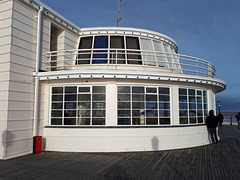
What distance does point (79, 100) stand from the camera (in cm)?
852

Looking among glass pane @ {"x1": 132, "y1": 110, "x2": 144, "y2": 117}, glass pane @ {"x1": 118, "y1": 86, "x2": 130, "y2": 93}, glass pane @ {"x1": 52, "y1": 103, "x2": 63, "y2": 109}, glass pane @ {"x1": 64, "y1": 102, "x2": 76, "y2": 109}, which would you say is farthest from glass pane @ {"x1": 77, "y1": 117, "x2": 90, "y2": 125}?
glass pane @ {"x1": 132, "y1": 110, "x2": 144, "y2": 117}

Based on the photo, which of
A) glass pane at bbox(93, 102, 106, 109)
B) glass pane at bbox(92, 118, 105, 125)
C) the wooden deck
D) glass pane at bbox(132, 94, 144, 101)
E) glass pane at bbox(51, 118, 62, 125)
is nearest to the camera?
the wooden deck

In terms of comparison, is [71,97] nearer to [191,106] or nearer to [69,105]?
[69,105]

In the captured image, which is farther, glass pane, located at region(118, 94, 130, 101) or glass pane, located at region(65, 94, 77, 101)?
glass pane, located at region(65, 94, 77, 101)

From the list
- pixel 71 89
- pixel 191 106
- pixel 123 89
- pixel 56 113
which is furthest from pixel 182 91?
pixel 56 113

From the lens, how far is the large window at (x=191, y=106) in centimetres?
913

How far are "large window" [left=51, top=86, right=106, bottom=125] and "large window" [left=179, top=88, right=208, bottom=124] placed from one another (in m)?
3.67

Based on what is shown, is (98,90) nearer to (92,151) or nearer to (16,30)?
(92,151)

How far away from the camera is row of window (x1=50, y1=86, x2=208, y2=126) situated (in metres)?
8.38

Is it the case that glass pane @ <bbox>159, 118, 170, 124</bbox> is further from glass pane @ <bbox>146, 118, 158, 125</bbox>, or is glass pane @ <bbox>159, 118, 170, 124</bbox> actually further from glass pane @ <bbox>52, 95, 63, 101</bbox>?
glass pane @ <bbox>52, 95, 63, 101</bbox>

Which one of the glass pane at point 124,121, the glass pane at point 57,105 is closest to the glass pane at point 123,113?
the glass pane at point 124,121

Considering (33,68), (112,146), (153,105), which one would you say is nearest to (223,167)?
(153,105)

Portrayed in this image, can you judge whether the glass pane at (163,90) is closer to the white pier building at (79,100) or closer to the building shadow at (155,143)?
the white pier building at (79,100)

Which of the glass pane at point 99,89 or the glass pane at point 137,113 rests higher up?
the glass pane at point 99,89
